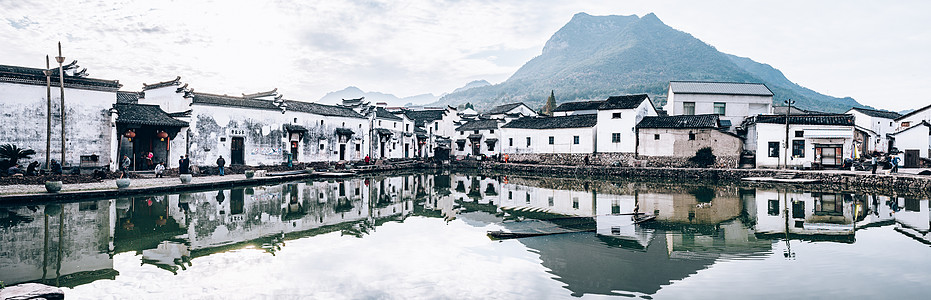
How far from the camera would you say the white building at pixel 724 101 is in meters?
37.2

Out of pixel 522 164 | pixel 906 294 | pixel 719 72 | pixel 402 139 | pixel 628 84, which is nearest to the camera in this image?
pixel 906 294

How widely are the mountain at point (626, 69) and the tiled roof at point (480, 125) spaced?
56555 mm

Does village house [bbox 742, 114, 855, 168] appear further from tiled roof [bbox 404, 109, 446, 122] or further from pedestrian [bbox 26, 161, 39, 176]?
pedestrian [bbox 26, 161, 39, 176]

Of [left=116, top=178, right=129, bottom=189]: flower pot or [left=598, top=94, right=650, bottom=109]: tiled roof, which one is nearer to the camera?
[left=116, top=178, right=129, bottom=189]: flower pot

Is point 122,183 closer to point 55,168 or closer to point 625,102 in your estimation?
point 55,168

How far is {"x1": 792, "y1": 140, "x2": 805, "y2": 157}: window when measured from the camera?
27.8 m

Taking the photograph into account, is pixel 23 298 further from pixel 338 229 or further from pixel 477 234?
pixel 477 234

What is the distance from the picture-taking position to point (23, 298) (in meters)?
5.56

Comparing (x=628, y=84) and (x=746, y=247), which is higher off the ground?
(x=628, y=84)

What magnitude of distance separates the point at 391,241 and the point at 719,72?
135 m

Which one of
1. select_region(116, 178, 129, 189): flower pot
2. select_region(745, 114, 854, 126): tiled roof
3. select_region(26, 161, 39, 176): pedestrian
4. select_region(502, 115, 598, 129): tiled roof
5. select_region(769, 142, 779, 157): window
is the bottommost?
select_region(116, 178, 129, 189): flower pot

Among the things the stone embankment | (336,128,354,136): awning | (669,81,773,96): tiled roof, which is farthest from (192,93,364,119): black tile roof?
(669,81,773,96): tiled roof

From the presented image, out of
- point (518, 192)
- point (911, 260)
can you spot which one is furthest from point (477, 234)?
point (518, 192)

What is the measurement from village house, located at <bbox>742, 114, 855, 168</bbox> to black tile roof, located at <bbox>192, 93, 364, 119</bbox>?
28876 millimetres
